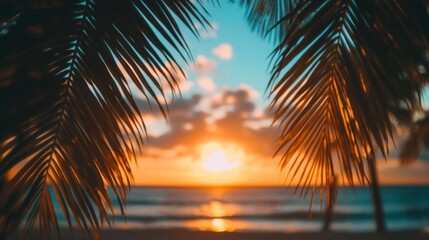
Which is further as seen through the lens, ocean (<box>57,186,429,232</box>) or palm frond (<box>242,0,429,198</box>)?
ocean (<box>57,186,429,232</box>)

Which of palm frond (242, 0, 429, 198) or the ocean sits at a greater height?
palm frond (242, 0, 429, 198)

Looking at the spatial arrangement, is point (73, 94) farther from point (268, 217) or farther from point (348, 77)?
point (268, 217)

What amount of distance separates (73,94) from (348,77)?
0.98 meters

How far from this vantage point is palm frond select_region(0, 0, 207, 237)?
1221mm

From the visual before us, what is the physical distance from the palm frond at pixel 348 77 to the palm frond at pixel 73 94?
1.48ft

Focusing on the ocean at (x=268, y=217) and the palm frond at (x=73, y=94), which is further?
the ocean at (x=268, y=217)

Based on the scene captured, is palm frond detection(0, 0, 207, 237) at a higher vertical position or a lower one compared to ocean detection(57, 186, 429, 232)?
higher

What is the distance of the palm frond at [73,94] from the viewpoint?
1.22m

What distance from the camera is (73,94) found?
1340mm

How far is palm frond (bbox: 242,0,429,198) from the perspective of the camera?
4.49 ft

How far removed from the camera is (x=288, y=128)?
1702 millimetres

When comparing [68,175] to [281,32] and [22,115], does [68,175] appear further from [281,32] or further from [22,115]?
[281,32]

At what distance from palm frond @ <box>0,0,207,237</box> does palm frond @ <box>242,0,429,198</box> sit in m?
0.45

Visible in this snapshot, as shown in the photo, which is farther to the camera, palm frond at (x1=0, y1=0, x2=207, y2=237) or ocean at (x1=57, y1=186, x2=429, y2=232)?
ocean at (x1=57, y1=186, x2=429, y2=232)
